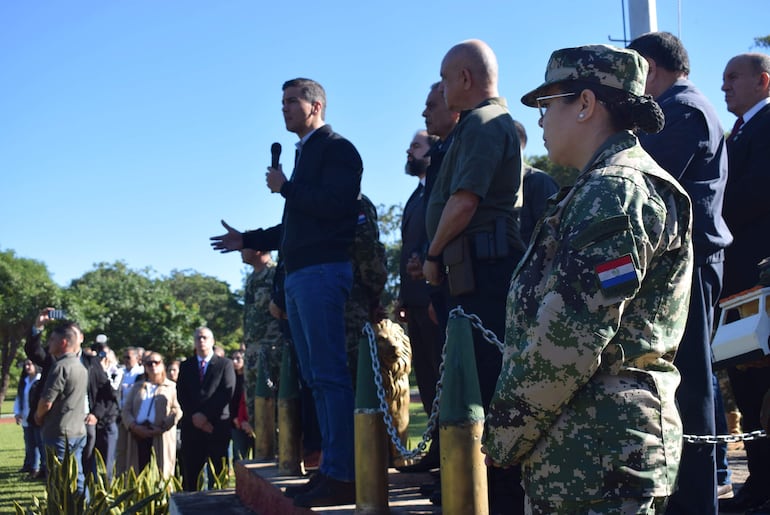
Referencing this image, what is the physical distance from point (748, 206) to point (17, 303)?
55734 millimetres

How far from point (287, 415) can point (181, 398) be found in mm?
4630

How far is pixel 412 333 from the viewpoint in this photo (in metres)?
5.80

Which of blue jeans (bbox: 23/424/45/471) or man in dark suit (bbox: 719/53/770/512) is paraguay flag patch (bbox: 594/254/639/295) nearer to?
man in dark suit (bbox: 719/53/770/512)

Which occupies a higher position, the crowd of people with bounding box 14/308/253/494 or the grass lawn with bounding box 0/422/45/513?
the crowd of people with bounding box 14/308/253/494

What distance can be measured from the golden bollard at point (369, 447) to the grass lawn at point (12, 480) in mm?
5357

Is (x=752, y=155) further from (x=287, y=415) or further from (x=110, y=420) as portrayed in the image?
(x=110, y=420)

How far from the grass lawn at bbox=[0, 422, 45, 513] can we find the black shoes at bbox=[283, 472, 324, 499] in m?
4.46

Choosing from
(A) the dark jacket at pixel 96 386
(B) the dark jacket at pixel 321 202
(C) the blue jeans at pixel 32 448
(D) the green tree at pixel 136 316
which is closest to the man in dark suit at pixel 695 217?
(B) the dark jacket at pixel 321 202

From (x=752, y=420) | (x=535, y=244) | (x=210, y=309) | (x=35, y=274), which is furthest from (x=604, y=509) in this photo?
(x=210, y=309)

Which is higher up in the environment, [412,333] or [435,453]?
[412,333]

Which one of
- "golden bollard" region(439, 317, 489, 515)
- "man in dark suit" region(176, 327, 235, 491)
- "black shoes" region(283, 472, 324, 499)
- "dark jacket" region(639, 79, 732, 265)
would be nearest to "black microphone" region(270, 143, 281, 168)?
"black shoes" region(283, 472, 324, 499)

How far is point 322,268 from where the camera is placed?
4688 mm

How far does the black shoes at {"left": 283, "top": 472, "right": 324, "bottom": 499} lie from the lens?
4.55 meters

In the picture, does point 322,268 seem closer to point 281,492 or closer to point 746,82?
point 281,492
